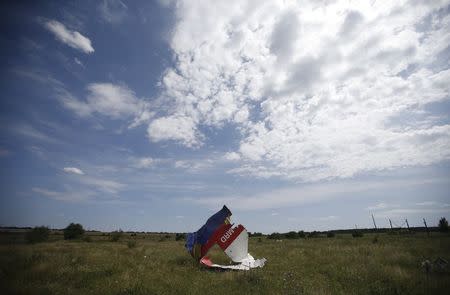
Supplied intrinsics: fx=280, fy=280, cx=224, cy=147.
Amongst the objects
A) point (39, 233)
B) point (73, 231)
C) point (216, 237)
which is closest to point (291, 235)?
point (73, 231)

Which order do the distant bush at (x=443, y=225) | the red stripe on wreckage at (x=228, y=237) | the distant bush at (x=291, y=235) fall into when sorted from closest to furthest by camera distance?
1. the red stripe on wreckage at (x=228, y=237)
2. the distant bush at (x=443, y=225)
3. the distant bush at (x=291, y=235)

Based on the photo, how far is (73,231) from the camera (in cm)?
5497

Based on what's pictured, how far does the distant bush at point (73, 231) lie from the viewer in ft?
177

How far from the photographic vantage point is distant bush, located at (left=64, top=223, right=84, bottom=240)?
177 feet

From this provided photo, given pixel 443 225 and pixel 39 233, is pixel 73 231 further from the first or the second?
pixel 443 225

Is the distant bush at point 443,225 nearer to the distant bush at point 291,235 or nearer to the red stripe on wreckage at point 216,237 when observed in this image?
the distant bush at point 291,235

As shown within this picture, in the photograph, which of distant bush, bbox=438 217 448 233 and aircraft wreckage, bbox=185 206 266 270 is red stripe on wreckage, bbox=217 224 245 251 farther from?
distant bush, bbox=438 217 448 233

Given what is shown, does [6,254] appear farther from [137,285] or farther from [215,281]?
[215,281]

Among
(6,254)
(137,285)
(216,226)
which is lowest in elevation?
(137,285)

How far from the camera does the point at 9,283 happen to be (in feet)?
29.1

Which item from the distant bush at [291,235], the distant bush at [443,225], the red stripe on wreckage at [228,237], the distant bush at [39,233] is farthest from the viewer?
the distant bush at [291,235]

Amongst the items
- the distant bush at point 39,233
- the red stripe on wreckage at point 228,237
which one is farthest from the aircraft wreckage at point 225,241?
the distant bush at point 39,233

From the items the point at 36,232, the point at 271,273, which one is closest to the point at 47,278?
the point at 271,273

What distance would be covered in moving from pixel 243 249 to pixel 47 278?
9318 mm
